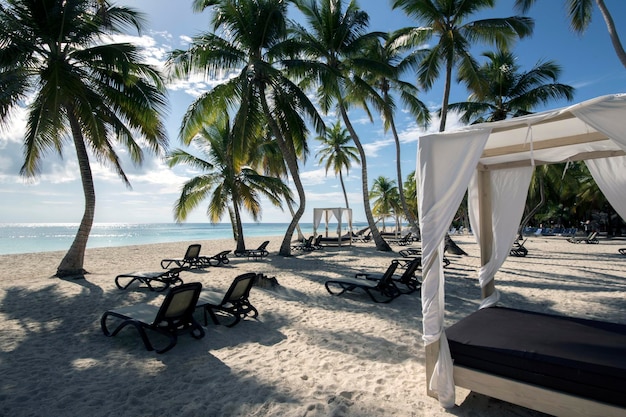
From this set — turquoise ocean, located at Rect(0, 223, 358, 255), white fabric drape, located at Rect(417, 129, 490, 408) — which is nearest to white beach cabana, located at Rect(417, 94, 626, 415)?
white fabric drape, located at Rect(417, 129, 490, 408)

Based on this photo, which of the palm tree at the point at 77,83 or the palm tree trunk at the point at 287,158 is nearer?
the palm tree at the point at 77,83

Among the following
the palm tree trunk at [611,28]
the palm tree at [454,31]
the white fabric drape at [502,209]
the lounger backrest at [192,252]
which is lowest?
the lounger backrest at [192,252]

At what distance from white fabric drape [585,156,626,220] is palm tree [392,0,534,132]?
31.8 ft

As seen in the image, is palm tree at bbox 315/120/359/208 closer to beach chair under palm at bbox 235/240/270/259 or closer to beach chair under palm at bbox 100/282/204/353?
beach chair under palm at bbox 235/240/270/259

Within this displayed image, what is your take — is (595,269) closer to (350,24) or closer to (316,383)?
(316,383)

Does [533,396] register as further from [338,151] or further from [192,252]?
[338,151]

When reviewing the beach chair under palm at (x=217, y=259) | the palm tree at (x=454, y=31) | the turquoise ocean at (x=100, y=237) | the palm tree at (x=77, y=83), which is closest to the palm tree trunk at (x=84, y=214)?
the palm tree at (x=77, y=83)

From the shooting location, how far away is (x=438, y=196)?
9.96 feet

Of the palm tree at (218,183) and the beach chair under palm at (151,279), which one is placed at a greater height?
the palm tree at (218,183)

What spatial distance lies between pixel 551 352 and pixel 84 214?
1043cm

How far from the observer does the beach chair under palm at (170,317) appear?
4086mm

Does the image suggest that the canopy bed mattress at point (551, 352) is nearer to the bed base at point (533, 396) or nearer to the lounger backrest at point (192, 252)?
the bed base at point (533, 396)

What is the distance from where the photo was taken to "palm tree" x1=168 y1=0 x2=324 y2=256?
1131 centimetres

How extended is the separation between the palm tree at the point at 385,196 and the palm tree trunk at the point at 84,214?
29997mm
